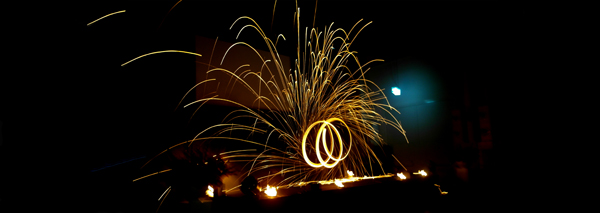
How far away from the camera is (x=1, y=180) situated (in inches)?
83.9

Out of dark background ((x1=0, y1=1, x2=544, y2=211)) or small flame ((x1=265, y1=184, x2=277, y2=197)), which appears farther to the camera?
small flame ((x1=265, y1=184, x2=277, y2=197))

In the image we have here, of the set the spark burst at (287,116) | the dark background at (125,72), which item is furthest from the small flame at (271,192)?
the dark background at (125,72)

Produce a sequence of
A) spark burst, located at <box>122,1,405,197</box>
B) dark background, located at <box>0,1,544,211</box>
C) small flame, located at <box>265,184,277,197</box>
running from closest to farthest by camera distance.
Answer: dark background, located at <box>0,1,544,211</box>, small flame, located at <box>265,184,277,197</box>, spark burst, located at <box>122,1,405,197</box>

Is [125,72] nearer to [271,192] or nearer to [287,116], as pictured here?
[271,192]

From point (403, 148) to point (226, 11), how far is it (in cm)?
502

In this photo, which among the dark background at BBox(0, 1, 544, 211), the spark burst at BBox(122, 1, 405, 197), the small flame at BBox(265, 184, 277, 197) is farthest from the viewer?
the spark burst at BBox(122, 1, 405, 197)

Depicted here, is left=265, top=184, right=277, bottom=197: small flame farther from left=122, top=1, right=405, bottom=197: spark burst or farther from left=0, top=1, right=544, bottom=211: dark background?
left=0, top=1, right=544, bottom=211: dark background

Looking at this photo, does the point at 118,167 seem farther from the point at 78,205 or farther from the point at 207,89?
the point at 207,89

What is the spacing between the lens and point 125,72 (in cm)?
287

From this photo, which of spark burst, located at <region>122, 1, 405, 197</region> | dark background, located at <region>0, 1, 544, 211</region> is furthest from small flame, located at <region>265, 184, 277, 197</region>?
dark background, located at <region>0, 1, 544, 211</region>

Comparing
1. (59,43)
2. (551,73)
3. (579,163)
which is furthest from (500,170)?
(59,43)

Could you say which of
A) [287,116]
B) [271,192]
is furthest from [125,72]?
[287,116]

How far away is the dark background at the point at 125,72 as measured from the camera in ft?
7.43

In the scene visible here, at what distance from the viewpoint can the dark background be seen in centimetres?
226
